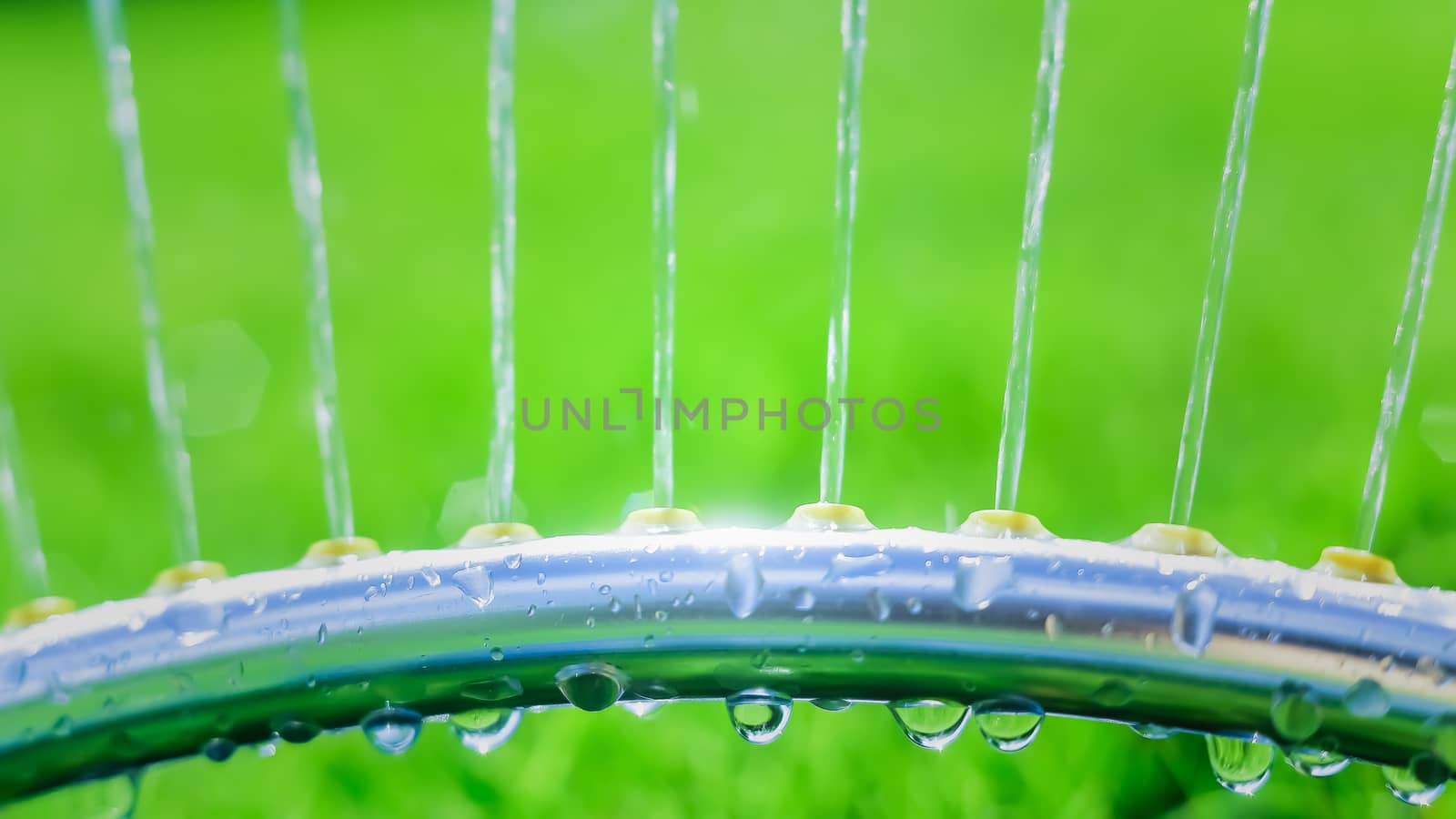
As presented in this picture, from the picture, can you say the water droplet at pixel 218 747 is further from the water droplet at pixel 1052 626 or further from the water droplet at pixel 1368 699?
the water droplet at pixel 1368 699

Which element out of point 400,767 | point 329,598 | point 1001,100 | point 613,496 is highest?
point 1001,100

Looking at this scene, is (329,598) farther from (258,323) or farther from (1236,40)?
(1236,40)

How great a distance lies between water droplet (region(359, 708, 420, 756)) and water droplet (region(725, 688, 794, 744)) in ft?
0.38

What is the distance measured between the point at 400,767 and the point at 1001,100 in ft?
3.98

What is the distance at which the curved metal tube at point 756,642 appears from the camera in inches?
15.8

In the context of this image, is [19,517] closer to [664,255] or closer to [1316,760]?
[664,255]

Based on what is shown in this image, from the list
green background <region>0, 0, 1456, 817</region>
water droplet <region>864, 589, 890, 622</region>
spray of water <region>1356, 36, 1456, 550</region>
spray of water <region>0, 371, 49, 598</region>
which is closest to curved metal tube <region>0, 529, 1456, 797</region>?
water droplet <region>864, 589, 890, 622</region>

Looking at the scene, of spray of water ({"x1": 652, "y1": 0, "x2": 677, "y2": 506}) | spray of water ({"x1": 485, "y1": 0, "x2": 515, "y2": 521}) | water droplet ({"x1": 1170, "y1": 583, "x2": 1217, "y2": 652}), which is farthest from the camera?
spray of water ({"x1": 485, "y1": 0, "x2": 515, "y2": 521})

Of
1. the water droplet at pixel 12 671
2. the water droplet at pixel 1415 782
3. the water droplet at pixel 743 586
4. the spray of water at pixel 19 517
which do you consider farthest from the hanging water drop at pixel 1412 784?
the spray of water at pixel 19 517

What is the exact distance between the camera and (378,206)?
5.50ft

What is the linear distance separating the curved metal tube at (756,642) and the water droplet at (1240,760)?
2 cm

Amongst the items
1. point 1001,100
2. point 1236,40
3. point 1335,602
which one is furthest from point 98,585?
point 1236,40

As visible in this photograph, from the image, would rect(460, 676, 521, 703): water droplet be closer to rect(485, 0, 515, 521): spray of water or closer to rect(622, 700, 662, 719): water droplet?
rect(622, 700, 662, 719): water droplet

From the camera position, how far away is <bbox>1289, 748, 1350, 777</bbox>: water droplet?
417 mm
